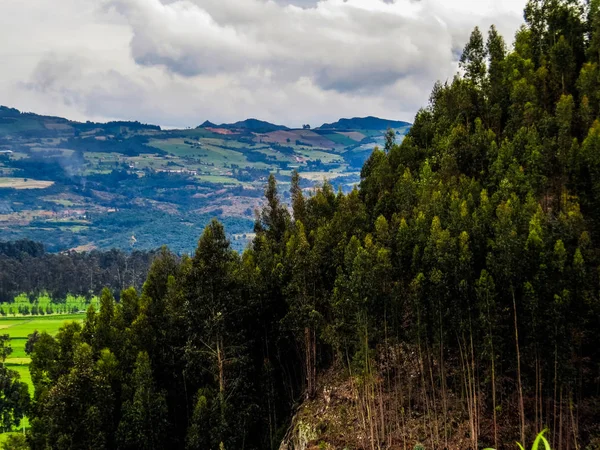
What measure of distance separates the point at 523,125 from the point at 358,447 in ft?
81.3

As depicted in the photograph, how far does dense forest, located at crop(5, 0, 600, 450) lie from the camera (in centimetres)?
2706

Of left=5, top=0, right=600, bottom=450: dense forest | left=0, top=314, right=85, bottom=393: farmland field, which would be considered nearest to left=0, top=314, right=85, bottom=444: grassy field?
left=0, top=314, right=85, bottom=393: farmland field

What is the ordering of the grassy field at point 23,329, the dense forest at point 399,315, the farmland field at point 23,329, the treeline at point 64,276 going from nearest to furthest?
1. the dense forest at point 399,315
2. the grassy field at point 23,329
3. the farmland field at point 23,329
4. the treeline at point 64,276

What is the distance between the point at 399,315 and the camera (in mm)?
31609

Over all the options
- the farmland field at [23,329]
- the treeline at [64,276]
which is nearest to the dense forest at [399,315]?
the farmland field at [23,329]

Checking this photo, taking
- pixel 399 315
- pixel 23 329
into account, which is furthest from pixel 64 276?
pixel 399 315

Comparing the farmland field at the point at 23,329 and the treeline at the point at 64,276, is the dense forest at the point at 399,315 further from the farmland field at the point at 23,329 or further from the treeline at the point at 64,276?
the treeline at the point at 64,276

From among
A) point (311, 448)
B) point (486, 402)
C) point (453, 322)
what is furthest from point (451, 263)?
point (311, 448)

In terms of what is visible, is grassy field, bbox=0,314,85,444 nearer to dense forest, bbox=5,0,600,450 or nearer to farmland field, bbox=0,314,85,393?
farmland field, bbox=0,314,85,393

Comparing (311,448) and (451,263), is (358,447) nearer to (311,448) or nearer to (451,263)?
(311,448)

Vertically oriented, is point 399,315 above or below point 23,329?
above

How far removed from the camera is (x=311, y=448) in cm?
3303

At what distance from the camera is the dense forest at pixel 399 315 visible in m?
27.1

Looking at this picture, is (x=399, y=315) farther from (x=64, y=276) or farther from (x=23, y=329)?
(x=64, y=276)
